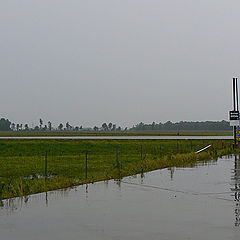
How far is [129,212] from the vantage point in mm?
10570

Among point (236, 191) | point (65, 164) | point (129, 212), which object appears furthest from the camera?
point (65, 164)

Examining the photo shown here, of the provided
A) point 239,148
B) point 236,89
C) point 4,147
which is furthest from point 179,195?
point 4,147

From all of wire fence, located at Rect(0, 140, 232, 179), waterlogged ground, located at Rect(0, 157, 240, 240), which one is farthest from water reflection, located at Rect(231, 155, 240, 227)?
wire fence, located at Rect(0, 140, 232, 179)

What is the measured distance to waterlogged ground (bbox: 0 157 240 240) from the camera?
8500 millimetres

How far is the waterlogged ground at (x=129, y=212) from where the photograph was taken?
8.50m

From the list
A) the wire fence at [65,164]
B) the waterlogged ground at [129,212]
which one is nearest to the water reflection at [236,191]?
the waterlogged ground at [129,212]

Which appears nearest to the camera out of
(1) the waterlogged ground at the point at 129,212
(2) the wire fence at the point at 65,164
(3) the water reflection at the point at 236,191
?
(1) the waterlogged ground at the point at 129,212

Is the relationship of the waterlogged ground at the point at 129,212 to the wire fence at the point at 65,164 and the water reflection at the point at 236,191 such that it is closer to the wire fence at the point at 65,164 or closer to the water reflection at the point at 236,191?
the water reflection at the point at 236,191

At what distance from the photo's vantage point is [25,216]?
10.1 meters

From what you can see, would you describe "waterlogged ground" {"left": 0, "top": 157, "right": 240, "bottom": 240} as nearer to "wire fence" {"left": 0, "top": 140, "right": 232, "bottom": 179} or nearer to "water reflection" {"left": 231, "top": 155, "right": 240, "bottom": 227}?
"water reflection" {"left": 231, "top": 155, "right": 240, "bottom": 227}

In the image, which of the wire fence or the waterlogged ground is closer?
the waterlogged ground

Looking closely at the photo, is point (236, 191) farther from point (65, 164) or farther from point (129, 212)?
point (65, 164)

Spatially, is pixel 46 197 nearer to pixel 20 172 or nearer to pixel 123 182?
pixel 123 182

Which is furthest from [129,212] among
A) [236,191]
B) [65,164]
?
[65,164]
